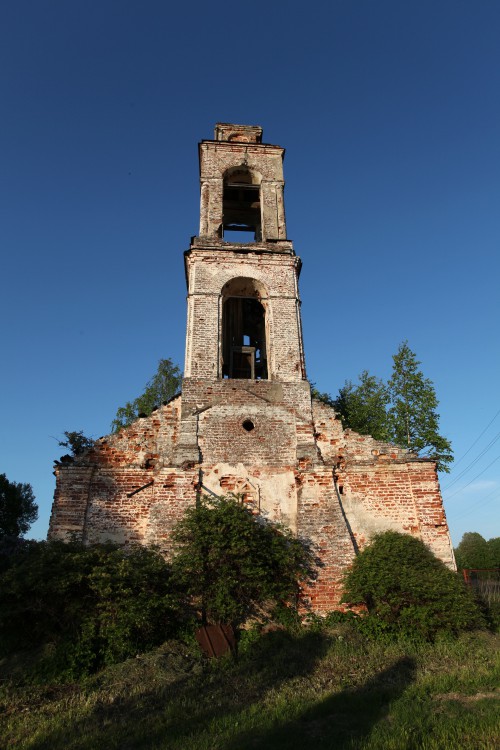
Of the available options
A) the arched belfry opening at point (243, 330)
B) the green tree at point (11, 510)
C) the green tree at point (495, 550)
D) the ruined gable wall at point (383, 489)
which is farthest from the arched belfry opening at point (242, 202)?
the green tree at point (495, 550)

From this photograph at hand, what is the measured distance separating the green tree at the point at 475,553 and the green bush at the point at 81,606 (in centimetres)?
3103

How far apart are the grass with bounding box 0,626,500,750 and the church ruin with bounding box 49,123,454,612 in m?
1.94

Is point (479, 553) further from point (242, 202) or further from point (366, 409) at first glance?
point (242, 202)

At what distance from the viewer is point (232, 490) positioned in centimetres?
1002

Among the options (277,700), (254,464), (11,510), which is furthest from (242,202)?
(11,510)

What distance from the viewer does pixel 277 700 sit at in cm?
557

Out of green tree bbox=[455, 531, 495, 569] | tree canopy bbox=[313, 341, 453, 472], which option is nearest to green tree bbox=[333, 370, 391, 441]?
tree canopy bbox=[313, 341, 453, 472]

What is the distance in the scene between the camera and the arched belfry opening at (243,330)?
43.7ft

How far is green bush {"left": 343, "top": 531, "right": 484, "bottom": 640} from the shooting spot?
8.01 metres

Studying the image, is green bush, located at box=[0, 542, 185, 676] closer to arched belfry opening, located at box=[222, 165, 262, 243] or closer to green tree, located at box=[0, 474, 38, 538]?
arched belfry opening, located at box=[222, 165, 262, 243]

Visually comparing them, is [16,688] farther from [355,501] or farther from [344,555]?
[355,501]

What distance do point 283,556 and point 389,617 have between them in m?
2.06

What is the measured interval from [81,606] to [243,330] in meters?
9.19

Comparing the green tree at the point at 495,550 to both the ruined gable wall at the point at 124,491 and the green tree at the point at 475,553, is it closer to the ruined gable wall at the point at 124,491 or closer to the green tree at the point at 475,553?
the green tree at the point at 475,553
